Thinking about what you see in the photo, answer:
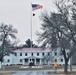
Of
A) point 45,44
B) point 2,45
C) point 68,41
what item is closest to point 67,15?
point 68,41

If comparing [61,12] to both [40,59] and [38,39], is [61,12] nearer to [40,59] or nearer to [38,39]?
[38,39]

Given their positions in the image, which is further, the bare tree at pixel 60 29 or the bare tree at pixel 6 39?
the bare tree at pixel 6 39

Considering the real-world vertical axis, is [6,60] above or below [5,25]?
below

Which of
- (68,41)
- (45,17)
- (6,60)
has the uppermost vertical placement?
(45,17)

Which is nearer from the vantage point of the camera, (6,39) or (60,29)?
(60,29)

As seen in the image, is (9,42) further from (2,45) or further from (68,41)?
(68,41)

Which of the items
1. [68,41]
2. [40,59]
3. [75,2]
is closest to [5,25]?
[40,59]

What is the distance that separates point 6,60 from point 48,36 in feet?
246

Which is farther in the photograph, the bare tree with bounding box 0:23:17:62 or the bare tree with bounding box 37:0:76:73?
the bare tree with bounding box 0:23:17:62

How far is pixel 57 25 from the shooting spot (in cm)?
4912

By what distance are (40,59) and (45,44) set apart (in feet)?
230

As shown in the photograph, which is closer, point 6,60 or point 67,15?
point 67,15

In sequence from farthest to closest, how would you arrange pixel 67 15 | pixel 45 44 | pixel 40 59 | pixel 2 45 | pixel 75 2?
pixel 40 59
pixel 2 45
pixel 45 44
pixel 67 15
pixel 75 2

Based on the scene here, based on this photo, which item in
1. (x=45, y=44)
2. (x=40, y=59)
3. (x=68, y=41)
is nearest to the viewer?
(x=68, y=41)
